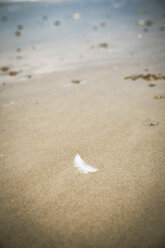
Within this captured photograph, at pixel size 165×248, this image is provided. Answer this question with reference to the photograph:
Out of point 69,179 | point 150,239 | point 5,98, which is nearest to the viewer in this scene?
point 150,239

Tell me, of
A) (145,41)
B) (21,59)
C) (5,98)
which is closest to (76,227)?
(5,98)

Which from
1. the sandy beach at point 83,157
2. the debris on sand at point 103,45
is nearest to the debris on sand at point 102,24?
the debris on sand at point 103,45

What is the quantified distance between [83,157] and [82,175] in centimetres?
23

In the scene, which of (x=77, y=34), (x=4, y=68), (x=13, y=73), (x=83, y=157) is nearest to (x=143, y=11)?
(x=77, y=34)

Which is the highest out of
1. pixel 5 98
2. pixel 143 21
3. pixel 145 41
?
pixel 143 21

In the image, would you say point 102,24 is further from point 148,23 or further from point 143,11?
point 143,11

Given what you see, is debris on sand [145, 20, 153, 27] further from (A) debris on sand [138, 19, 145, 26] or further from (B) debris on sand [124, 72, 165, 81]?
(B) debris on sand [124, 72, 165, 81]

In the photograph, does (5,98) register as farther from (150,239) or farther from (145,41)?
(145,41)

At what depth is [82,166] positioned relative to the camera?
1619 mm

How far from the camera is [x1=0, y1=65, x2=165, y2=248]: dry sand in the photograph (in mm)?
1160

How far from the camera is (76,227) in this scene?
1.18 metres

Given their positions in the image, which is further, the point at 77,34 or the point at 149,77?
the point at 77,34

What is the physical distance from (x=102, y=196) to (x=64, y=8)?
1038 centimetres

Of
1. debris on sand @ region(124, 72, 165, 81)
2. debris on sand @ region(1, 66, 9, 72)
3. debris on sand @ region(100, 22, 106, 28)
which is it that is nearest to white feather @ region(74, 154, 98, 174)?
debris on sand @ region(124, 72, 165, 81)
